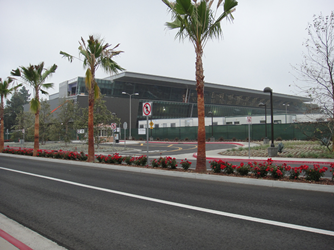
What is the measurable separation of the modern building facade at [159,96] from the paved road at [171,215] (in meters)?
53.1

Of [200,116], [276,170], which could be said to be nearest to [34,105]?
[200,116]

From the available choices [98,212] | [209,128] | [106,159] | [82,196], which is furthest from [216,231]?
[209,128]

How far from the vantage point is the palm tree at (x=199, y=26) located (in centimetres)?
1037

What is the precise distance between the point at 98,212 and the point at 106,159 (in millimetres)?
10017

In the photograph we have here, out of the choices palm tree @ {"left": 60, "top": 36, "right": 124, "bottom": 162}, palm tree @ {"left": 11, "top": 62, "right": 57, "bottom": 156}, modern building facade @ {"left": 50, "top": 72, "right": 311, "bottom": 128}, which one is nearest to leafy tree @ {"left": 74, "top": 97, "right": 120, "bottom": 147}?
palm tree @ {"left": 11, "top": 62, "right": 57, "bottom": 156}

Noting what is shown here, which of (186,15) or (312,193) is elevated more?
(186,15)

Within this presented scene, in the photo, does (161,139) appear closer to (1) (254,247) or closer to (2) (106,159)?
(2) (106,159)

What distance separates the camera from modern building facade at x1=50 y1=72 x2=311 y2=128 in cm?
6738

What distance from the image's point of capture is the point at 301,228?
442 cm

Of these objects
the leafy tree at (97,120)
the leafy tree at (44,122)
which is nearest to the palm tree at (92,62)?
the leafy tree at (97,120)

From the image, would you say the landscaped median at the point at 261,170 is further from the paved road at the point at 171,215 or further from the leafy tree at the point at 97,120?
the leafy tree at the point at 97,120

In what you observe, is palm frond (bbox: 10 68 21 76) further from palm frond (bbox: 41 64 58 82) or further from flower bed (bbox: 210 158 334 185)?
flower bed (bbox: 210 158 334 185)

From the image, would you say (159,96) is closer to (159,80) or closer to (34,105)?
(159,80)

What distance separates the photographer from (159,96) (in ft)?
257
